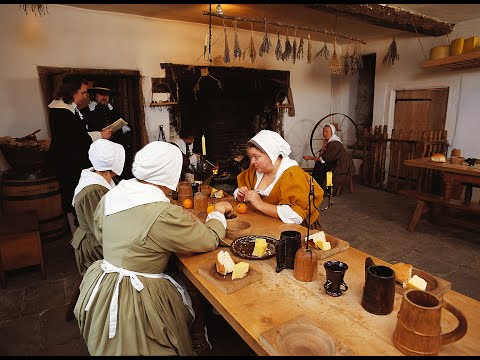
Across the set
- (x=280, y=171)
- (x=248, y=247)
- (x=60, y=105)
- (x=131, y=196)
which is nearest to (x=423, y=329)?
(x=248, y=247)

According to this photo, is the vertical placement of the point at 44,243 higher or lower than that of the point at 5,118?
lower

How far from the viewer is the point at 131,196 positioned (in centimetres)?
179

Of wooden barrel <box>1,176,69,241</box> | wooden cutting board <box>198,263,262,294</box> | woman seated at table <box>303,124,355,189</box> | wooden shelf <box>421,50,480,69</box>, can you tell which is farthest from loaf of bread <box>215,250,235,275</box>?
wooden shelf <box>421,50,480,69</box>

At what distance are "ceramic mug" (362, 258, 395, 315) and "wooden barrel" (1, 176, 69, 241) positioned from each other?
14.3 ft

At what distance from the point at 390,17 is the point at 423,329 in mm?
5236

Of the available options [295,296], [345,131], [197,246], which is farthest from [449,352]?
[345,131]

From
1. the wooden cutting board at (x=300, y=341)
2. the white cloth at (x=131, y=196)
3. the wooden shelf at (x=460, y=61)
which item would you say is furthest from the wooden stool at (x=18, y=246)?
the wooden shelf at (x=460, y=61)

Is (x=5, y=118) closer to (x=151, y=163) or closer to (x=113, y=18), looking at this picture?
(x=113, y=18)

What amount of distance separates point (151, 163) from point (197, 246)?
554 mm

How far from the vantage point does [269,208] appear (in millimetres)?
2592

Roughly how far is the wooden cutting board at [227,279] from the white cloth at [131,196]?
469 millimetres

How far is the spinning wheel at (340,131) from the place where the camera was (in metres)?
8.50

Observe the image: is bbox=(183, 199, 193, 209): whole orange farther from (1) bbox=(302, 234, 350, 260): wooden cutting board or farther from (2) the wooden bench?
(2) the wooden bench

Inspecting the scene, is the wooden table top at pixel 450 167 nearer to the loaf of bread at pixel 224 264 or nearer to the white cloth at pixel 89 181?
the loaf of bread at pixel 224 264
